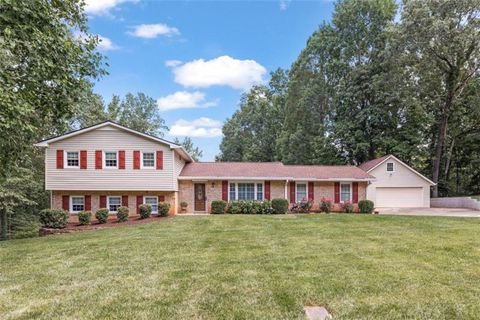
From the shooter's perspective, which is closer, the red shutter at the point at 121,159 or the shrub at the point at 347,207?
the red shutter at the point at 121,159

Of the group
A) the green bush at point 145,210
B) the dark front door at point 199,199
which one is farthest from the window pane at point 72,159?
the dark front door at point 199,199

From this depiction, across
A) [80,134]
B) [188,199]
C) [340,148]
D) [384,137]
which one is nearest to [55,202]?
[80,134]

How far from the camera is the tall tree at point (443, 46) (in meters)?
24.2

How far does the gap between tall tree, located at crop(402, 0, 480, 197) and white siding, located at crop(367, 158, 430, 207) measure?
105 inches

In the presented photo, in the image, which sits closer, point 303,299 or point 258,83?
point 303,299

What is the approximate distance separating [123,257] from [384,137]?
2657 centimetres

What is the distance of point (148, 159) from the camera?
1895 cm

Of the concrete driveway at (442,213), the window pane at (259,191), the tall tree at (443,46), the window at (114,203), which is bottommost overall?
the concrete driveway at (442,213)

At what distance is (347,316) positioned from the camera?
4.34 m

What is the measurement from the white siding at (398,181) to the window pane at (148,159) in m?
15.6

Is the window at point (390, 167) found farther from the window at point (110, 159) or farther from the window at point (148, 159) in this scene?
the window at point (110, 159)

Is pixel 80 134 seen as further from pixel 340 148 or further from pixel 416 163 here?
pixel 416 163

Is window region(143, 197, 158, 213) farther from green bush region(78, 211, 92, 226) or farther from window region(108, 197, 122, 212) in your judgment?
green bush region(78, 211, 92, 226)

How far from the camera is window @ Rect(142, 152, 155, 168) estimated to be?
18906 millimetres
